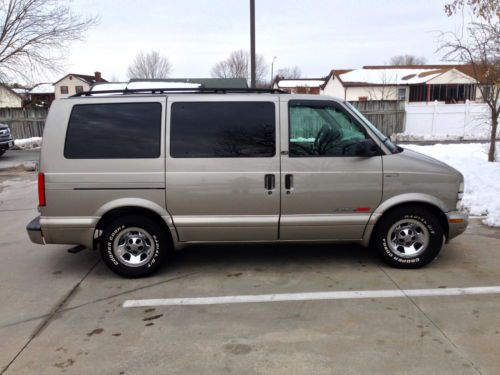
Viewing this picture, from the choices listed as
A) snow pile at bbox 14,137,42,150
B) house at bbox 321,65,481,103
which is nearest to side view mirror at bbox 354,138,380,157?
snow pile at bbox 14,137,42,150

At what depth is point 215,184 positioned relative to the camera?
4.57m

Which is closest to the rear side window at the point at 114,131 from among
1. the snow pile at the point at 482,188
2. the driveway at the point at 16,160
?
the snow pile at the point at 482,188

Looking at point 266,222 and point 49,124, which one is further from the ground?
point 49,124

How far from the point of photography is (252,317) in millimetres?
3824

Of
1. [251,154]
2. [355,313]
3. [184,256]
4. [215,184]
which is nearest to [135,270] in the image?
[184,256]

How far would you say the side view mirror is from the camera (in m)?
4.54

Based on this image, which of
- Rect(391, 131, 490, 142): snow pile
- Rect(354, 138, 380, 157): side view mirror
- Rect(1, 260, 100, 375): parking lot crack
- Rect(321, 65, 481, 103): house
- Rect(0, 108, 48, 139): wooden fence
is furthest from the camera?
Rect(321, 65, 481, 103): house

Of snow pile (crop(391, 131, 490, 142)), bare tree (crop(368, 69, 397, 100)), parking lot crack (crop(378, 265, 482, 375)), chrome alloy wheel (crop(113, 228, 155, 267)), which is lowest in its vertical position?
parking lot crack (crop(378, 265, 482, 375))

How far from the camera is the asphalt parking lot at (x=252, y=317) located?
313cm

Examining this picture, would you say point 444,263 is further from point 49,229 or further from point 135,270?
point 49,229

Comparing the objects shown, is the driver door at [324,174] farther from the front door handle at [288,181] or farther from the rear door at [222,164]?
the rear door at [222,164]

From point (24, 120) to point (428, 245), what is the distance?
25686 millimetres

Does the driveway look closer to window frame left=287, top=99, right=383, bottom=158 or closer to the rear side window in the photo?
the rear side window

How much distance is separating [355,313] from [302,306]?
49cm
